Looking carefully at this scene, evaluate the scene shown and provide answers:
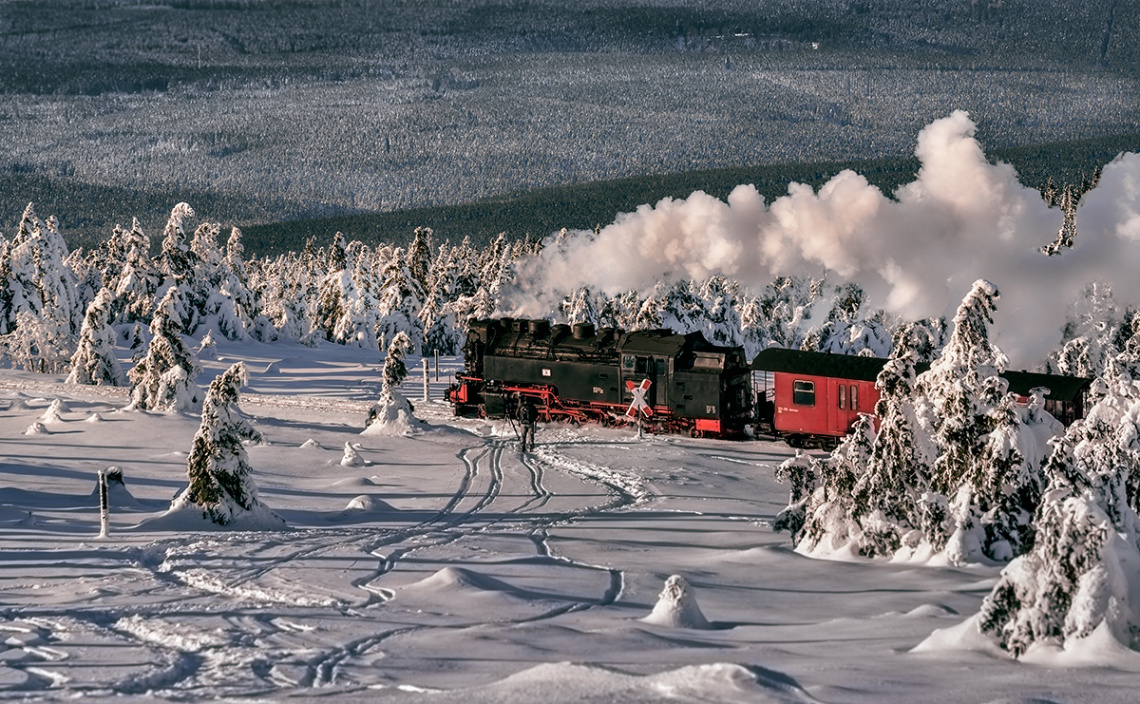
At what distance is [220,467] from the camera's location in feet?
79.7

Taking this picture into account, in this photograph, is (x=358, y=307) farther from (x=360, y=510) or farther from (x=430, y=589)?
(x=430, y=589)

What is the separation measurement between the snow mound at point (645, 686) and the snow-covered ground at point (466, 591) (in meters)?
0.03

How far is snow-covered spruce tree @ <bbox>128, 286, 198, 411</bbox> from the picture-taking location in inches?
1586

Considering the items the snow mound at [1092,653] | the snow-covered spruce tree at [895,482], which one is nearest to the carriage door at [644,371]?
the snow-covered spruce tree at [895,482]

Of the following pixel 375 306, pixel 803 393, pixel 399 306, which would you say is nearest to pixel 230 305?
pixel 399 306

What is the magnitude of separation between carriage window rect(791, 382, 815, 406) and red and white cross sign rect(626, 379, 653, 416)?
5220 millimetres

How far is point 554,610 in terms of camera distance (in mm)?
16578

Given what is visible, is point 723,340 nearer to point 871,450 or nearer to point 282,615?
point 871,450

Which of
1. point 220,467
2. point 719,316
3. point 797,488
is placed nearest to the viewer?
point 797,488

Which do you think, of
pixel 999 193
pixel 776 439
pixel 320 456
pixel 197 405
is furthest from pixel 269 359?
pixel 999 193

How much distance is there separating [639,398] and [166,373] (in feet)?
55.9

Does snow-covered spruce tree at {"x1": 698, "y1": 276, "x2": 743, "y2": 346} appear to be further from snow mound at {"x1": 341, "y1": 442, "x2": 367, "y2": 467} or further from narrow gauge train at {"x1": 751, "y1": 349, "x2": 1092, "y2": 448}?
snow mound at {"x1": 341, "y1": 442, "x2": 367, "y2": 467}

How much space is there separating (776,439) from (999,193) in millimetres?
12027

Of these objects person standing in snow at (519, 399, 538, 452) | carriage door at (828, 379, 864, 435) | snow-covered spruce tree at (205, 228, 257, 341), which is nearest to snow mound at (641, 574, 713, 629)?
carriage door at (828, 379, 864, 435)
